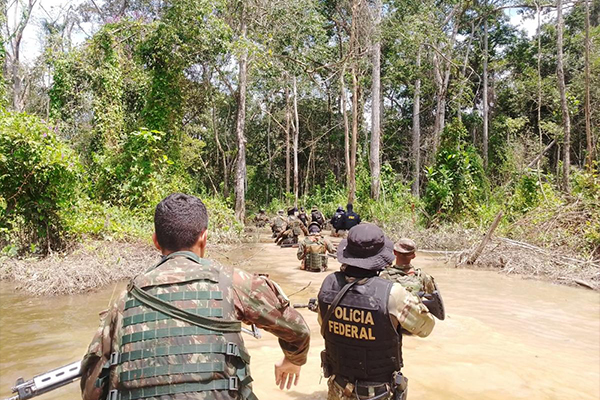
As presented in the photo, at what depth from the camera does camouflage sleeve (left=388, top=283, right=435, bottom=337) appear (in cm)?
256

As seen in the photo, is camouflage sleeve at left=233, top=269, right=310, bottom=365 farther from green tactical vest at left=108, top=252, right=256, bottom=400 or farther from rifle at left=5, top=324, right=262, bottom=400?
rifle at left=5, top=324, right=262, bottom=400

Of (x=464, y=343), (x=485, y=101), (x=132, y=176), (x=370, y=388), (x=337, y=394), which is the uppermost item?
(x=485, y=101)

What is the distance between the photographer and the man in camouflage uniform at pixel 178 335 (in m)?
1.58

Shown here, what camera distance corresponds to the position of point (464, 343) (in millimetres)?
5566

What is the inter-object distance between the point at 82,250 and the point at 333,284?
798 cm

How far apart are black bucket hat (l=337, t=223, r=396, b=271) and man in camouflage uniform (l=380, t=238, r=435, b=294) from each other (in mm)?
1031

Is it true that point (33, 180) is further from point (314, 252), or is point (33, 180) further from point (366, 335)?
point (366, 335)

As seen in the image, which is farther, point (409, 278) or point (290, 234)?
Answer: point (290, 234)

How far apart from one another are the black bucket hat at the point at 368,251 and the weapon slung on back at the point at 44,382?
1.53m

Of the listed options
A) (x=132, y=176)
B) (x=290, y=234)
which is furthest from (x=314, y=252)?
(x=132, y=176)

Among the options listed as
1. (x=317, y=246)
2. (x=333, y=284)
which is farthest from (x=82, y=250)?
(x=333, y=284)

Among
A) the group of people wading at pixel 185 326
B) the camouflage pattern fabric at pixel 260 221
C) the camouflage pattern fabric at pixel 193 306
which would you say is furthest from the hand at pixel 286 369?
the camouflage pattern fabric at pixel 260 221

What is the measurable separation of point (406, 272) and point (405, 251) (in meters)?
0.18

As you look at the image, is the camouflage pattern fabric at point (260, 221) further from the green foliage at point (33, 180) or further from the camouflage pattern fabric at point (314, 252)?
the green foliage at point (33, 180)
